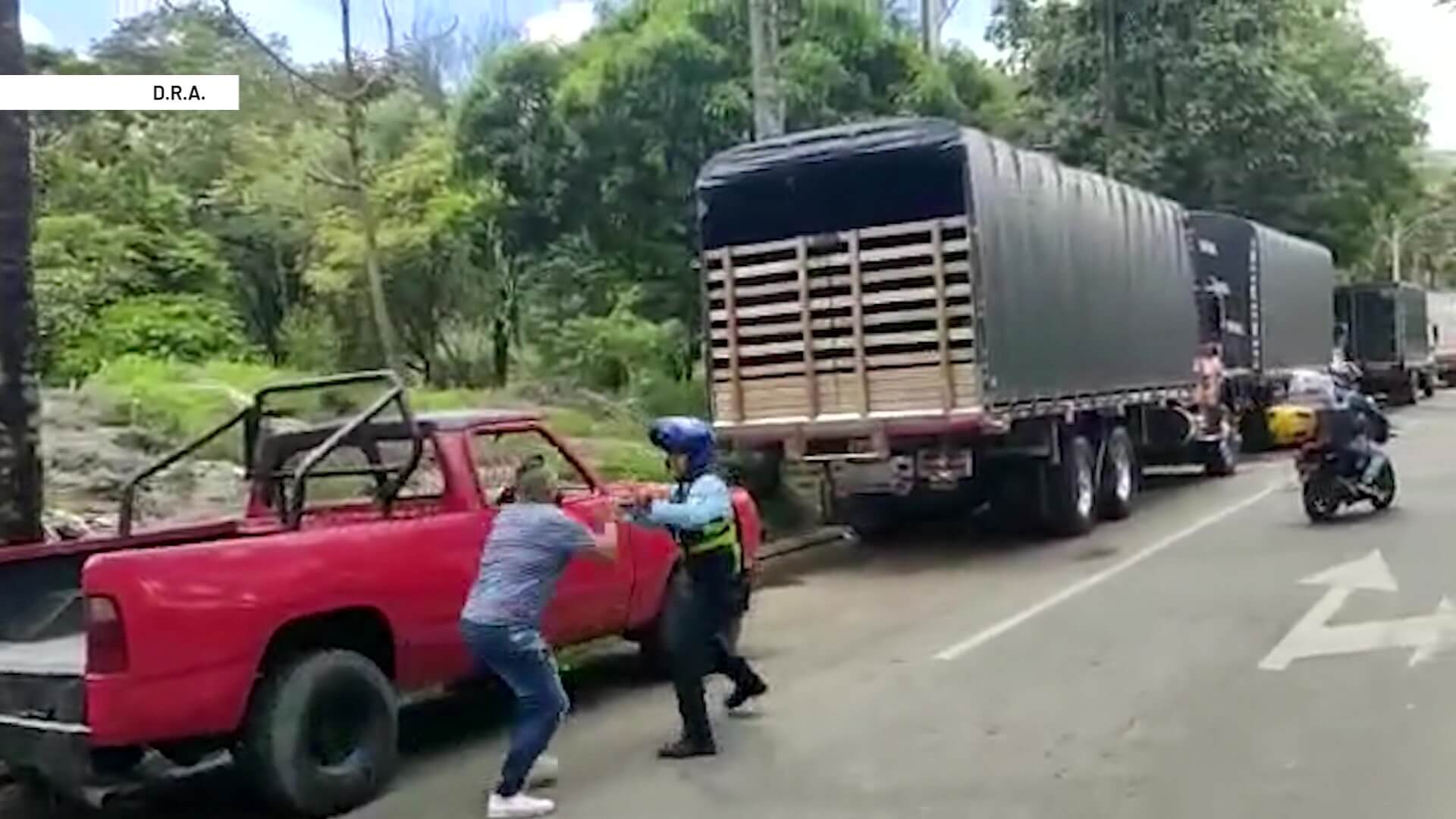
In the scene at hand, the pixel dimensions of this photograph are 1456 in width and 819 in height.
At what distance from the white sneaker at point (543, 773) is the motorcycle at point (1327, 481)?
10.6 m

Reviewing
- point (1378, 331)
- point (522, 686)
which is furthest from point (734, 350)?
point (1378, 331)

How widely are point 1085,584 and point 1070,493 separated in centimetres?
314

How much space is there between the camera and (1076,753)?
768cm

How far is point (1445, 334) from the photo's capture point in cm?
5519

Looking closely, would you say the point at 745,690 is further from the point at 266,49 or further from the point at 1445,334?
the point at 1445,334

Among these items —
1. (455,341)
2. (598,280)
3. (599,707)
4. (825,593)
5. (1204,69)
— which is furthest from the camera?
(1204,69)

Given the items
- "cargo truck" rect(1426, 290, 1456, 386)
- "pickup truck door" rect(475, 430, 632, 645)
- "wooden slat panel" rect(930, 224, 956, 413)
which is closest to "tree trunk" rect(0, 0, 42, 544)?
"pickup truck door" rect(475, 430, 632, 645)

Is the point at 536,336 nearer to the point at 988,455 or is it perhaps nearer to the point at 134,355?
the point at 134,355

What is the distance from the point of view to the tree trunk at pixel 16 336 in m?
8.91

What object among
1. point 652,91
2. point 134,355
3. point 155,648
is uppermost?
point 652,91

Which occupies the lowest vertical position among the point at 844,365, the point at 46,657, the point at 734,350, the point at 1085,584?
the point at 1085,584

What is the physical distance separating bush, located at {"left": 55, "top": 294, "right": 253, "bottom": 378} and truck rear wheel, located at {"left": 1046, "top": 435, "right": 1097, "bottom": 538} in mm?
10243

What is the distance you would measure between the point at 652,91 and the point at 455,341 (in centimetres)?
590

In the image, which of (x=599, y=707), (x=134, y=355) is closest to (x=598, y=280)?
(x=134, y=355)
